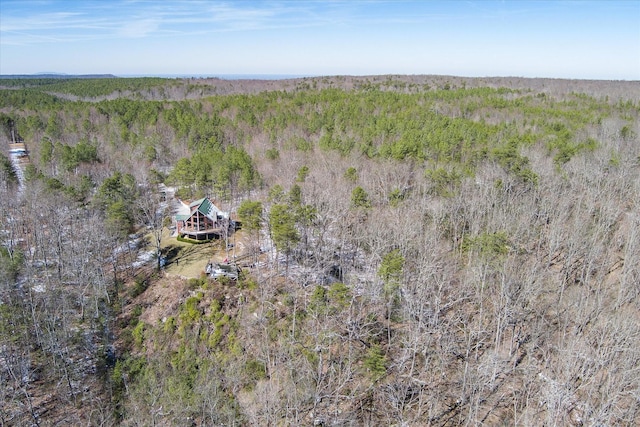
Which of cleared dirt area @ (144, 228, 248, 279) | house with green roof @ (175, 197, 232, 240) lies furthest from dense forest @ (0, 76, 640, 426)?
house with green roof @ (175, 197, 232, 240)

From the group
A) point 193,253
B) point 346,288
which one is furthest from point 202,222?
point 346,288

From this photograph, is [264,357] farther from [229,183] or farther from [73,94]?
[73,94]

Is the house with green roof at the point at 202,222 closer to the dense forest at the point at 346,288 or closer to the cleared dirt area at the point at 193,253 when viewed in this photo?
the cleared dirt area at the point at 193,253

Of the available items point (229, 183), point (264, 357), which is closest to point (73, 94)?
point (229, 183)

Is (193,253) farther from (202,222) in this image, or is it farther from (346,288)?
(346,288)

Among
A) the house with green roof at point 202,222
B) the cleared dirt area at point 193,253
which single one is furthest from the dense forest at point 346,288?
the house with green roof at point 202,222

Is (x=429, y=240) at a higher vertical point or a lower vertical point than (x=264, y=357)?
higher
